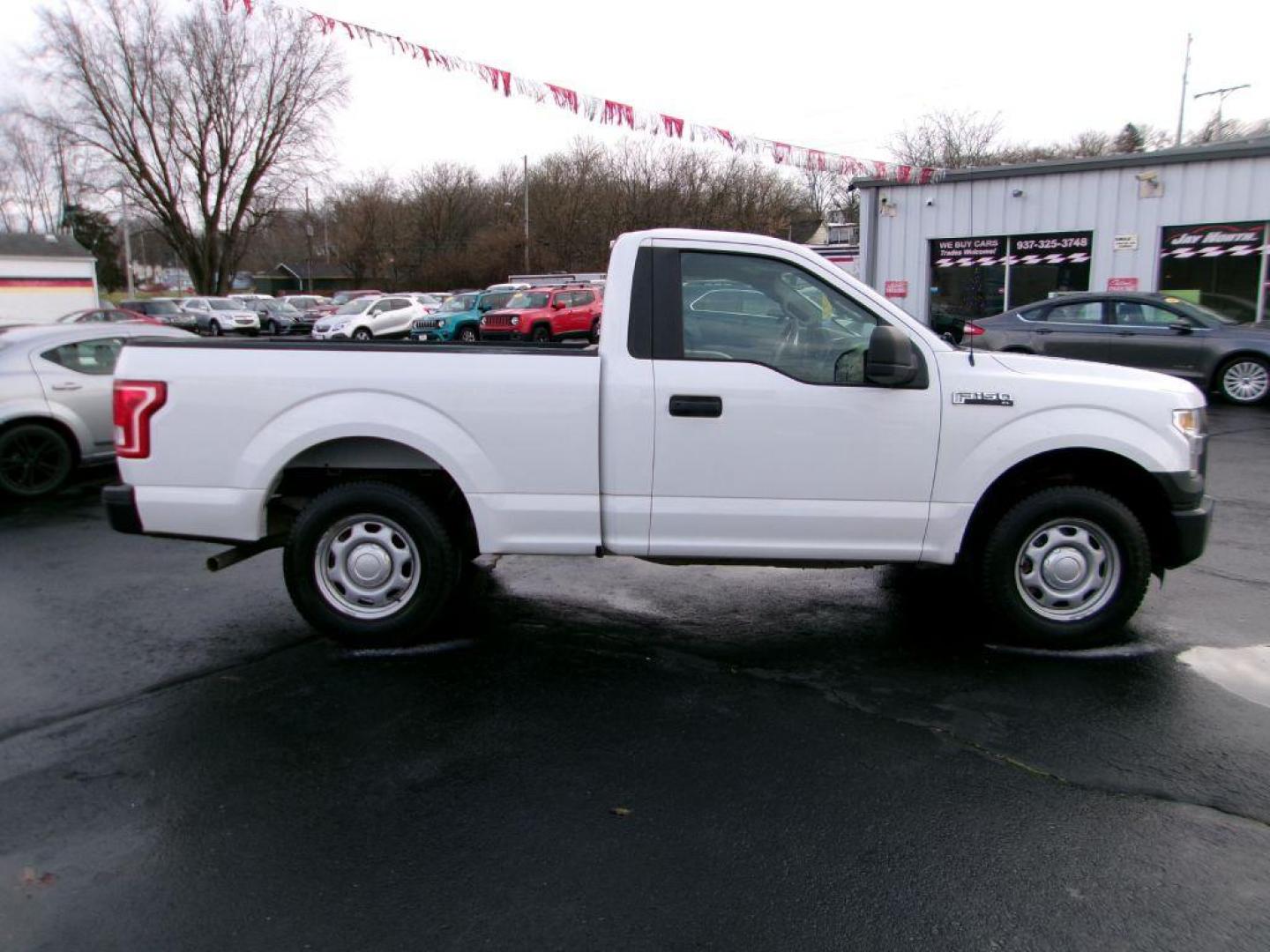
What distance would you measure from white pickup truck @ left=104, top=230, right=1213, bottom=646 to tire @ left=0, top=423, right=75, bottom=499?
475cm

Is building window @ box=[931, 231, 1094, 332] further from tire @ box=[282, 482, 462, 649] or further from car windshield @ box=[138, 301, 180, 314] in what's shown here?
car windshield @ box=[138, 301, 180, 314]

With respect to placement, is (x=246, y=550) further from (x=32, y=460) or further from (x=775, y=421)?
(x=32, y=460)

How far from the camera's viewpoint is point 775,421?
4.45m

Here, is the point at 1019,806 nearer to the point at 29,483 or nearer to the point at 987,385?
the point at 987,385

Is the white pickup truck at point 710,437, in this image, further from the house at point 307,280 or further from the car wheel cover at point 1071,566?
the house at point 307,280

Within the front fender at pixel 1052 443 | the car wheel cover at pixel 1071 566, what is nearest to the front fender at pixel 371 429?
the front fender at pixel 1052 443

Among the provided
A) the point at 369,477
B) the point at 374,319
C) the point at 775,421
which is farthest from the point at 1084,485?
the point at 374,319

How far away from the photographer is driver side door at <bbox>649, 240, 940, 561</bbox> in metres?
4.45

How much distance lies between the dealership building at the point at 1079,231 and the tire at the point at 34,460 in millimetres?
12647

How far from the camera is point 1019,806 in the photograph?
130 inches

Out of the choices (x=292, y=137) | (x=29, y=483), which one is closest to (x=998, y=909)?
(x=29, y=483)

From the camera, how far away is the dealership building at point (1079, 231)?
16266 mm

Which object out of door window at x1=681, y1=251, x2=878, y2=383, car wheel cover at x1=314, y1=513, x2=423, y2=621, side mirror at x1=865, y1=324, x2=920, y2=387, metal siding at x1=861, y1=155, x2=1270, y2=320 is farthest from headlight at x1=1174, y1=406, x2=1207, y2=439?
metal siding at x1=861, y1=155, x2=1270, y2=320

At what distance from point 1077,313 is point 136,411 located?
13043 mm
